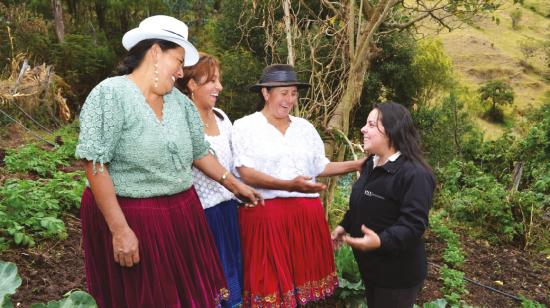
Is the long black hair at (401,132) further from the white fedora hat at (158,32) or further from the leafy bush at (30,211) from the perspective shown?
the leafy bush at (30,211)

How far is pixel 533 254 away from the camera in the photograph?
4895mm

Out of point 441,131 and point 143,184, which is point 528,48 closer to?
point 441,131

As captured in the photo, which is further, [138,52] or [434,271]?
[434,271]

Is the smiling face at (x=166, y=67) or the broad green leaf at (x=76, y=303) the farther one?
the smiling face at (x=166, y=67)

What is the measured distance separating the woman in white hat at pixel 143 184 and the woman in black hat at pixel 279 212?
1.38ft

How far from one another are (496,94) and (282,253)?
2996cm

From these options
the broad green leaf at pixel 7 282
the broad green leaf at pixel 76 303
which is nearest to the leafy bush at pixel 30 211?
the broad green leaf at pixel 7 282

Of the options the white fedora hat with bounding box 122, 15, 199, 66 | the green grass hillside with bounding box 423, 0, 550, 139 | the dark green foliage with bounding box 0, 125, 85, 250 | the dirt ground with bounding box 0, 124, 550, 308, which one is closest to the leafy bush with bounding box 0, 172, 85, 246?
the dark green foliage with bounding box 0, 125, 85, 250

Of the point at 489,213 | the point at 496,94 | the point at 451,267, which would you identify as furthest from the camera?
the point at 496,94

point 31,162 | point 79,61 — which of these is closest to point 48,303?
point 31,162

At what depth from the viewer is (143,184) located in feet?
6.09

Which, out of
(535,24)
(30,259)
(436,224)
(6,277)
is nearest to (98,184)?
(6,277)

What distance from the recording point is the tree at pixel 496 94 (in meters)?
28.9

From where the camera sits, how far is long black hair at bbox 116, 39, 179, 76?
1.88 metres
